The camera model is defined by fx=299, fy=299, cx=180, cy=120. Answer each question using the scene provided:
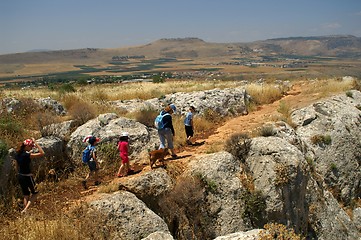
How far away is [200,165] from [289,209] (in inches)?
112

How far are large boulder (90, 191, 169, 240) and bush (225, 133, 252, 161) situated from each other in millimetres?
3757

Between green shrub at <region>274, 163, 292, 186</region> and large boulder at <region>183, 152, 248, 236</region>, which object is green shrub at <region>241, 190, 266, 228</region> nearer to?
large boulder at <region>183, 152, 248, 236</region>

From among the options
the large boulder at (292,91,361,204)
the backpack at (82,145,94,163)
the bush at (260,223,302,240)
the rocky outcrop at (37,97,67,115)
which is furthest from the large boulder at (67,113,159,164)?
the large boulder at (292,91,361,204)

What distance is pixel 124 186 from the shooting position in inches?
303

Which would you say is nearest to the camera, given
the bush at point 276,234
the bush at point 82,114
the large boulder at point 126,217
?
the bush at point 276,234

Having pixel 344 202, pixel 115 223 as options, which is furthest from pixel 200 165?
pixel 344 202

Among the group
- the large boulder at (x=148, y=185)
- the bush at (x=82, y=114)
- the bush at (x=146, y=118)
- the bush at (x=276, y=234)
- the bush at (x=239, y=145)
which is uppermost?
the bush at (x=82, y=114)

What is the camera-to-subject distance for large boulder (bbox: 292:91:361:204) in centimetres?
1223

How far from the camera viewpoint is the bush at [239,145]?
374 inches

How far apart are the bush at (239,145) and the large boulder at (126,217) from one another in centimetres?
376

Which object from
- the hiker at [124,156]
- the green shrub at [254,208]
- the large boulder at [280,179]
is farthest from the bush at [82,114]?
the green shrub at [254,208]

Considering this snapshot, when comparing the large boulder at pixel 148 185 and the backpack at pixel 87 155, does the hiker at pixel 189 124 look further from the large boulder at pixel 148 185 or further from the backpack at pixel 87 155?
the backpack at pixel 87 155

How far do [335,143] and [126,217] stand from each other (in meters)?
10.1

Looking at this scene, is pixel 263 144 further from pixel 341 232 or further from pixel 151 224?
pixel 151 224
